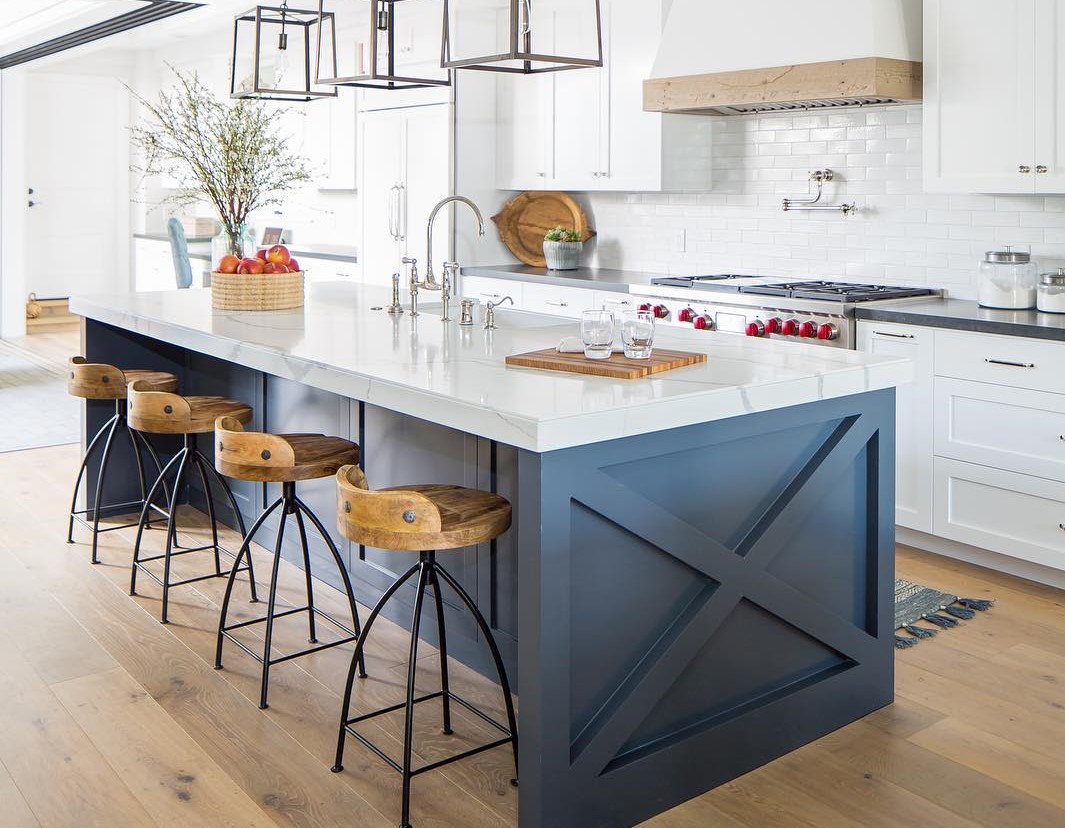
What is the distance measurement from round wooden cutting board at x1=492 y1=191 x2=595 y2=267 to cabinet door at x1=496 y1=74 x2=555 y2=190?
145 mm

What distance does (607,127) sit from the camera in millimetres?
6016

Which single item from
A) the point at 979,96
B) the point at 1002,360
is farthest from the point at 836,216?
the point at 1002,360

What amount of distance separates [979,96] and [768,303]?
3.79 feet

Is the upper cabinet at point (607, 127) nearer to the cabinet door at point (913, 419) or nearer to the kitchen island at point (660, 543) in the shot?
the cabinet door at point (913, 419)

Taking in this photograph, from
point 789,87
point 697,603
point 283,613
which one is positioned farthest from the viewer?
point 789,87

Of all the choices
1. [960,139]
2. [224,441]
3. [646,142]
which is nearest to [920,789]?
[224,441]

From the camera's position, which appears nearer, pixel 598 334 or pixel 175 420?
pixel 598 334

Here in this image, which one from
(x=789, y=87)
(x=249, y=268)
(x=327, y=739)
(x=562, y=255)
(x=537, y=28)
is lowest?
(x=327, y=739)

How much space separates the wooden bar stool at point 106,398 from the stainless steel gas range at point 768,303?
7.42 ft

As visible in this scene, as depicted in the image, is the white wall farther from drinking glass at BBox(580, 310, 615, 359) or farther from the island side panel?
drinking glass at BBox(580, 310, 615, 359)

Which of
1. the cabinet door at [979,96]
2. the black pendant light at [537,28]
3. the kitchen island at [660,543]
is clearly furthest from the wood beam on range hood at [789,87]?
the kitchen island at [660,543]

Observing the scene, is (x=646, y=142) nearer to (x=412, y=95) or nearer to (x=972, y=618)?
(x=412, y=95)

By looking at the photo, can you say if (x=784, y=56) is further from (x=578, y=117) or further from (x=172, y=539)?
(x=172, y=539)

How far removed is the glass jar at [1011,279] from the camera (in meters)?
4.37
